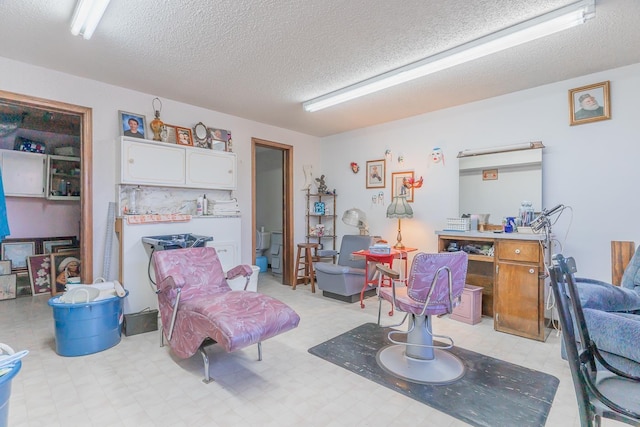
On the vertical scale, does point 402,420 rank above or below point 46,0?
below

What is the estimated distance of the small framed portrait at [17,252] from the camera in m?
4.55

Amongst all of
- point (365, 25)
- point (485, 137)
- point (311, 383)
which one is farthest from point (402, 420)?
point (485, 137)

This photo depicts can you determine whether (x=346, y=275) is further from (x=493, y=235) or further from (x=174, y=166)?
(x=174, y=166)

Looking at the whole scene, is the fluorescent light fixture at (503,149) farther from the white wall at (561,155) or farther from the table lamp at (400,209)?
the table lamp at (400,209)

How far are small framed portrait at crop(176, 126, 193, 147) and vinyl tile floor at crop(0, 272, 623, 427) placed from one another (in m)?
2.29

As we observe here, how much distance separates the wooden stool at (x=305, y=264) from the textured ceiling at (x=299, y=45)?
2274 mm

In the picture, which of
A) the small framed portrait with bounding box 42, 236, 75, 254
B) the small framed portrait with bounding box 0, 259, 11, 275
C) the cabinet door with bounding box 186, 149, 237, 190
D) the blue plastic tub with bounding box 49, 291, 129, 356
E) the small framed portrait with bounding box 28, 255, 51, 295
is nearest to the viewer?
the blue plastic tub with bounding box 49, 291, 129, 356

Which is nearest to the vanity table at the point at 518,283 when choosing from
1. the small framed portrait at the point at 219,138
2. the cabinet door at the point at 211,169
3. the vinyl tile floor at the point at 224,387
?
the vinyl tile floor at the point at 224,387

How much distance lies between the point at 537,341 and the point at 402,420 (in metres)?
1.96

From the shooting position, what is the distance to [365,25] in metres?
2.34

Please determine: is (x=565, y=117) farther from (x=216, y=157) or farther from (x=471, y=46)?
(x=216, y=157)

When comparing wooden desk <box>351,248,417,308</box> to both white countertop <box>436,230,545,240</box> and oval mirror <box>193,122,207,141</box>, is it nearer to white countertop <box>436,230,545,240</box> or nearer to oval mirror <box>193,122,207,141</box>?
white countertop <box>436,230,545,240</box>

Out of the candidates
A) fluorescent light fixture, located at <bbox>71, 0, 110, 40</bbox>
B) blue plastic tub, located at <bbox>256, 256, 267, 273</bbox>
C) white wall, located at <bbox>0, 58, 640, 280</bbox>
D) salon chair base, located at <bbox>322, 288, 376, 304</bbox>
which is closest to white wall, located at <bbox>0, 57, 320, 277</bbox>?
white wall, located at <bbox>0, 58, 640, 280</bbox>

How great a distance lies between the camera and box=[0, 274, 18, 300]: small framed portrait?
4.26m
